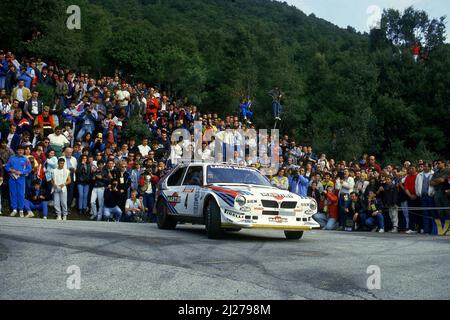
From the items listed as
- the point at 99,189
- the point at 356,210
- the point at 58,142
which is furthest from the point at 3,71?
the point at 356,210

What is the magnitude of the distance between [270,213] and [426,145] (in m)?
52.2

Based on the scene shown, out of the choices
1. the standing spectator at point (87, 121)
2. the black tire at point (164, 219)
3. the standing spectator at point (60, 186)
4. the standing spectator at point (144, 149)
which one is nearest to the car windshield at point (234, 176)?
the black tire at point (164, 219)

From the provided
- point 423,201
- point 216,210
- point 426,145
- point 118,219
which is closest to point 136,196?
point 118,219

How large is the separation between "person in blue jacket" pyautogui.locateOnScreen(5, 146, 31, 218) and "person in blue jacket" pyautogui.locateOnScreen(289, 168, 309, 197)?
8446 millimetres

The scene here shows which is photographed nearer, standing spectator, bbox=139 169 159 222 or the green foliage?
standing spectator, bbox=139 169 159 222

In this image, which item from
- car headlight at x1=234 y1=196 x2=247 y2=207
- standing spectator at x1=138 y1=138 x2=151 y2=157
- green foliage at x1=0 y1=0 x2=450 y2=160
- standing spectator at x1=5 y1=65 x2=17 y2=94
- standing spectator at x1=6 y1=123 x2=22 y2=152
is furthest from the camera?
green foliage at x1=0 y1=0 x2=450 y2=160

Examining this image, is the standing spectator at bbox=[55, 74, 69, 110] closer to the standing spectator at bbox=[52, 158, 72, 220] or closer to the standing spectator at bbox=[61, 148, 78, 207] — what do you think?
the standing spectator at bbox=[61, 148, 78, 207]

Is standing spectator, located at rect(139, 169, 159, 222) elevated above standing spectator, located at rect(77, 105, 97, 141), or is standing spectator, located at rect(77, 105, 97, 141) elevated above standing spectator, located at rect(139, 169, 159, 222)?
standing spectator, located at rect(77, 105, 97, 141)

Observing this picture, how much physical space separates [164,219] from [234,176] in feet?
8.01

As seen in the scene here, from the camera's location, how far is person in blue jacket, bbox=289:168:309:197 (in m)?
19.6

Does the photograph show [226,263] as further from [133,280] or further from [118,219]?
[118,219]

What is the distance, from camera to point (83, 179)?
1817 cm

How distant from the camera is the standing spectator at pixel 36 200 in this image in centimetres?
1738

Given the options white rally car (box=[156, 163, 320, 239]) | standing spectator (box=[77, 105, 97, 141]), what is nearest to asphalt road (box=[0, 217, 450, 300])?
white rally car (box=[156, 163, 320, 239])
